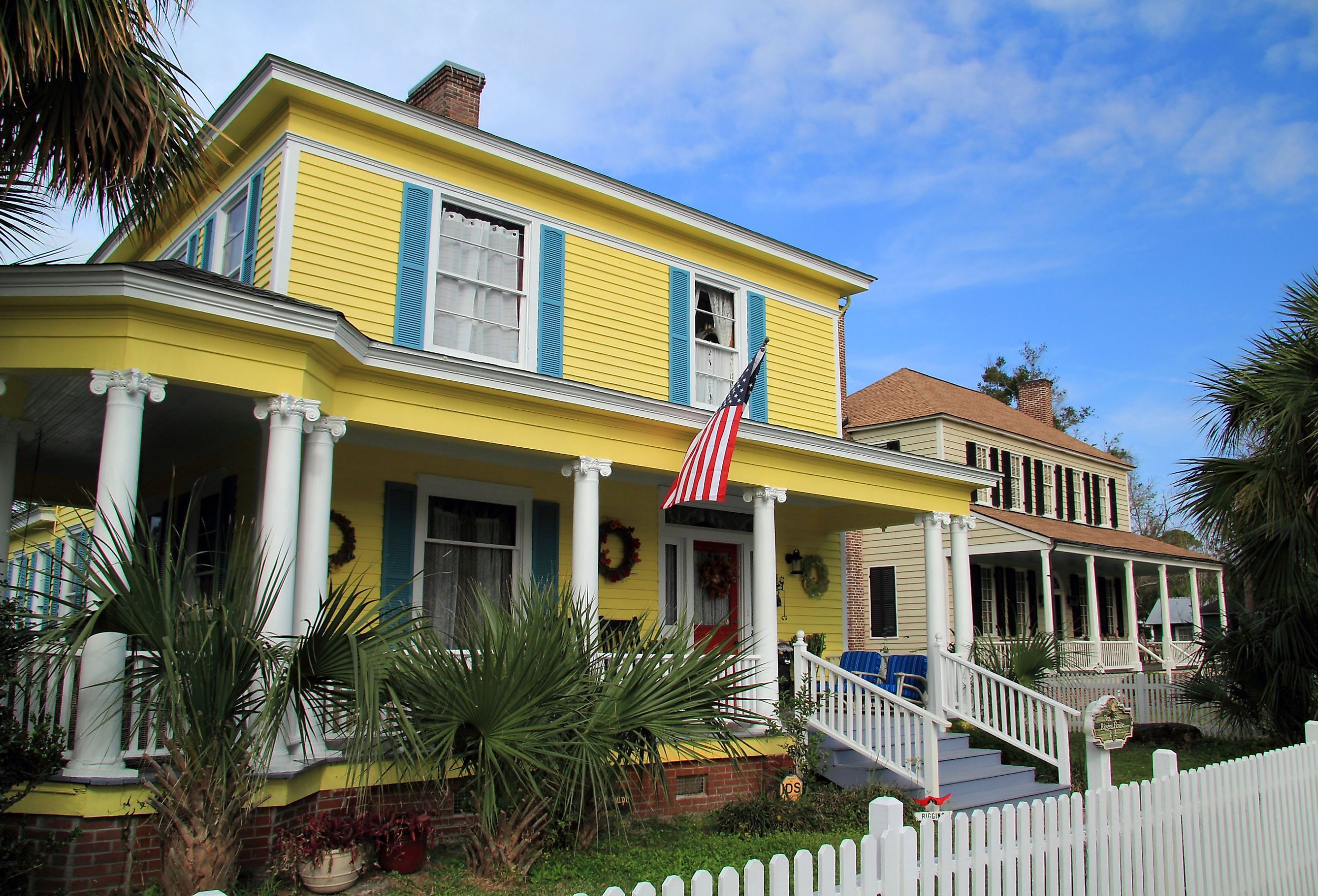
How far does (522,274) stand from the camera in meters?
11.2

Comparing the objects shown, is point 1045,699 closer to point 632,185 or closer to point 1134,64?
point 632,185

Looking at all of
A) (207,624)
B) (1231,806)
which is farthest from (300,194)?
(1231,806)

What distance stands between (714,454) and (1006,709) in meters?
4.97

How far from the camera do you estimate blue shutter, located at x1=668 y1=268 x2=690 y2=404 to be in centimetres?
1245

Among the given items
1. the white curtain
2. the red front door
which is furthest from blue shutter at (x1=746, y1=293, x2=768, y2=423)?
the white curtain

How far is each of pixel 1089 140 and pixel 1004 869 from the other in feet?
57.0

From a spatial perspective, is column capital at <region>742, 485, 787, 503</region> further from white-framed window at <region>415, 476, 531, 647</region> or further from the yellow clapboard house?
white-framed window at <region>415, 476, 531, 647</region>

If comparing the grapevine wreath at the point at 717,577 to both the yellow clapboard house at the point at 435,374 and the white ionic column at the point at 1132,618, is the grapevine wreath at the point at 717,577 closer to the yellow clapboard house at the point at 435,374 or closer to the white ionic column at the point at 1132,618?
the yellow clapboard house at the point at 435,374

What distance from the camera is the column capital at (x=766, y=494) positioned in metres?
11.3

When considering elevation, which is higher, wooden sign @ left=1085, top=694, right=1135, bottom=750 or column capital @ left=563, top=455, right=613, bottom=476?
column capital @ left=563, top=455, right=613, bottom=476

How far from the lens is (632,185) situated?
477 inches

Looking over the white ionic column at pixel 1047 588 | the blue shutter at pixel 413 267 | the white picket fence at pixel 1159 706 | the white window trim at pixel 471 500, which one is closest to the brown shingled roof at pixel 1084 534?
the white ionic column at pixel 1047 588

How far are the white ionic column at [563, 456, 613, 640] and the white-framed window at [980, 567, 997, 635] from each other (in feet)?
55.3

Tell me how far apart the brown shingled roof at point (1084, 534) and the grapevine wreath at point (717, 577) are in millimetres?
11546
